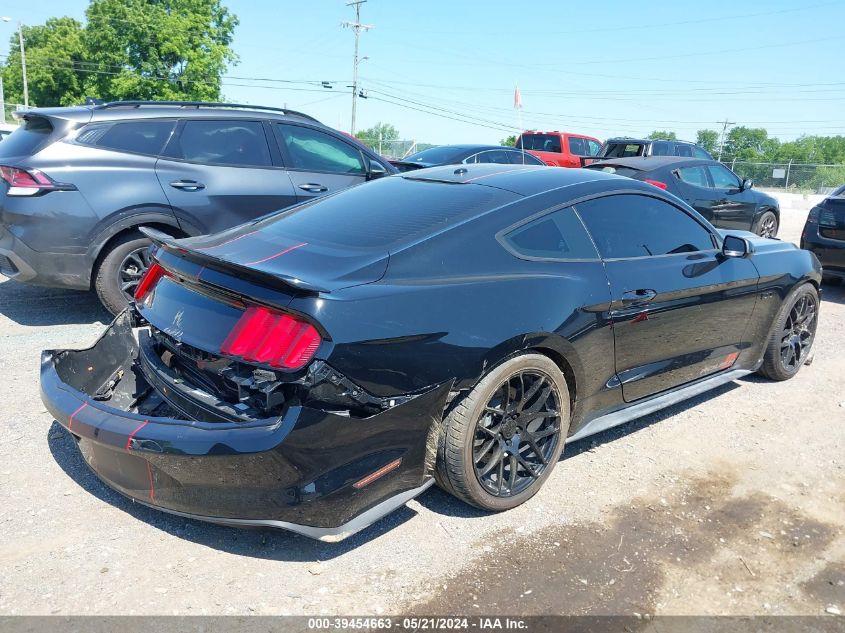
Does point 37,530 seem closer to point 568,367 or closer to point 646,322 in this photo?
point 568,367

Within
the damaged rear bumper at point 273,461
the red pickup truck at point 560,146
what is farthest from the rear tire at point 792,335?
the red pickup truck at point 560,146

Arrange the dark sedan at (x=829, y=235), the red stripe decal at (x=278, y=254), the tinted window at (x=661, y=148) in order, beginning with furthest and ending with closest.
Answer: the tinted window at (x=661, y=148) → the dark sedan at (x=829, y=235) → the red stripe decal at (x=278, y=254)

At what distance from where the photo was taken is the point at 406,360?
271 cm

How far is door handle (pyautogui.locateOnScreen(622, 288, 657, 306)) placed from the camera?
362 cm

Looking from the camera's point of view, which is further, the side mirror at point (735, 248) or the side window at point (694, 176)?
the side window at point (694, 176)

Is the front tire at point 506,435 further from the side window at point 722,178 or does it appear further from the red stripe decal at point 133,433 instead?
the side window at point 722,178

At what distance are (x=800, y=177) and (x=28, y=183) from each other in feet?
127

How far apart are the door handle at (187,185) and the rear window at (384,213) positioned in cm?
239

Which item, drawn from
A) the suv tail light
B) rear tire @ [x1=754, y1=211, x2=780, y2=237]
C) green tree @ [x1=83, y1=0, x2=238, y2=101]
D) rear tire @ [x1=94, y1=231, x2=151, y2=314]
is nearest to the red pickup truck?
rear tire @ [x1=754, y1=211, x2=780, y2=237]

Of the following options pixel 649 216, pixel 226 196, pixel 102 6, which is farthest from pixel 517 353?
pixel 102 6

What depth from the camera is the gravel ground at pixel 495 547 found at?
2.63m

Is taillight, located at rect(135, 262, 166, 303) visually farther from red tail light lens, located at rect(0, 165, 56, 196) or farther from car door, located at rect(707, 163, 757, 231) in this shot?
car door, located at rect(707, 163, 757, 231)

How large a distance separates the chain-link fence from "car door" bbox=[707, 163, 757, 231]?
2779cm

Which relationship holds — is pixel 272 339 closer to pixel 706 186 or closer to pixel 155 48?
pixel 706 186
